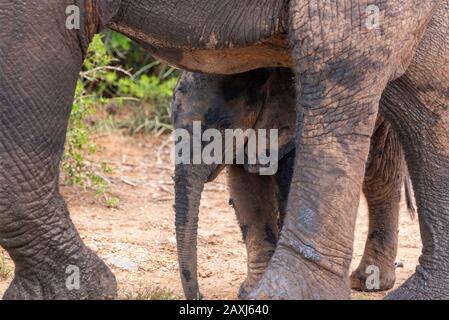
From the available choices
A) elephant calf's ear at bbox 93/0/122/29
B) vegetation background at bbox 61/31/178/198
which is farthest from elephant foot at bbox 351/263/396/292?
vegetation background at bbox 61/31/178/198

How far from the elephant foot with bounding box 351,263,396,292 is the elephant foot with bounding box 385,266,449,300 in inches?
38.8

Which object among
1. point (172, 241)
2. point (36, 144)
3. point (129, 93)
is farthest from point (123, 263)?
point (129, 93)

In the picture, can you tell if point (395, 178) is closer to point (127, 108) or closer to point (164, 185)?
point (164, 185)

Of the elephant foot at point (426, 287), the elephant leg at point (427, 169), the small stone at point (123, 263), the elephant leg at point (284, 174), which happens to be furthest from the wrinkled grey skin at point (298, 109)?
the small stone at point (123, 263)

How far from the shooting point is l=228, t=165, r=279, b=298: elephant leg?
246 inches

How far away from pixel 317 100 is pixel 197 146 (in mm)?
920

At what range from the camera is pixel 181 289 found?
6223 millimetres

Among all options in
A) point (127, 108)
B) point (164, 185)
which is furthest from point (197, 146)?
point (127, 108)

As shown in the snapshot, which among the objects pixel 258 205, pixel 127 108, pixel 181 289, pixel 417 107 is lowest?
pixel 181 289

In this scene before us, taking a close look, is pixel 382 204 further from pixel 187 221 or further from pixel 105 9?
pixel 105 9

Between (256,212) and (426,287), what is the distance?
3.43ft

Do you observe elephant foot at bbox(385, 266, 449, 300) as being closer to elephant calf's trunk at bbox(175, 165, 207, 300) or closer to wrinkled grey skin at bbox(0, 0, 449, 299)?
wrinkled grey skin at bbox(0, 0, 449, 299)

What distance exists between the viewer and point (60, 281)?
5145 mm

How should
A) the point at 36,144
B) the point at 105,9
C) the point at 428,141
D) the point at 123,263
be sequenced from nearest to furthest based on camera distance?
the point at 36,144
the point at 105,9
the point at 428,141
the point at 123,263
